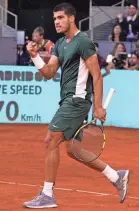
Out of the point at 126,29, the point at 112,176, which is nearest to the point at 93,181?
the point at 112,176

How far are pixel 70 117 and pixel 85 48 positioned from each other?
0.75 metres

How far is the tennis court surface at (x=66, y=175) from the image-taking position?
9.15 meters

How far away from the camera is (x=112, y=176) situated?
357 inches

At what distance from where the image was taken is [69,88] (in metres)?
8.88

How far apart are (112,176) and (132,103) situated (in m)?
8.74

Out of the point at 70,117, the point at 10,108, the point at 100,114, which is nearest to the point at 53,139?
the point at 70,117

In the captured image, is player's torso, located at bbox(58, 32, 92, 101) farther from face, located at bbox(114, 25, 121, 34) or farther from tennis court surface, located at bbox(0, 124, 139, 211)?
face, located at bbox(114, 25, 121, 34)

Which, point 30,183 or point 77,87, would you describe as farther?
point 30,183

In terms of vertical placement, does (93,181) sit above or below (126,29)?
below

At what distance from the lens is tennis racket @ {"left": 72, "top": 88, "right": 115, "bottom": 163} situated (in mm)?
8750

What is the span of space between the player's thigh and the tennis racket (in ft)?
0.31

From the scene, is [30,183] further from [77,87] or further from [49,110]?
[49,110]

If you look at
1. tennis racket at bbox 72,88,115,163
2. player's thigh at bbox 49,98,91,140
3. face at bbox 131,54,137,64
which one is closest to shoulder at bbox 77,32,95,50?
player's thigh at bbox 49,98,91,140

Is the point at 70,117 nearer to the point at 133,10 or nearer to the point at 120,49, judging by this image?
the point at 120,49
